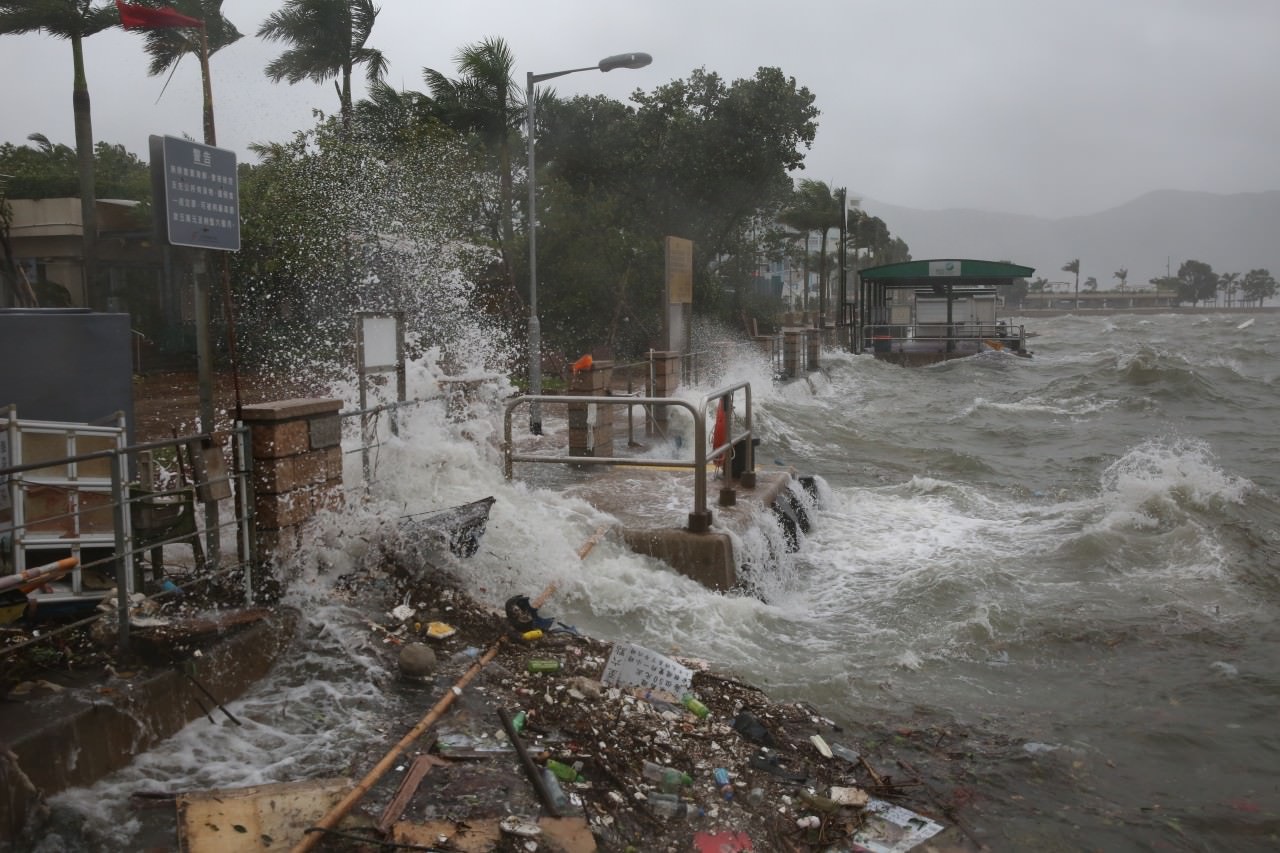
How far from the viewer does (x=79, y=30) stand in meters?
20.8

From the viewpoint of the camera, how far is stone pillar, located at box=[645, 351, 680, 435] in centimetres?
1527

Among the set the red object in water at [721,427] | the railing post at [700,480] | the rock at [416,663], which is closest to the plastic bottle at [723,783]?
the rock at [416,663]

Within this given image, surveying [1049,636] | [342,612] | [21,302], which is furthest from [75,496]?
[21,302]

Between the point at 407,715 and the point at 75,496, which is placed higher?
the point at 75,496

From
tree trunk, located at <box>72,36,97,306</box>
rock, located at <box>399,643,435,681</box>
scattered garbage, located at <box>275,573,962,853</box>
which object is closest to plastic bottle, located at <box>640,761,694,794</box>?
scattered garbage, located at <box>275,573,962,853</box>

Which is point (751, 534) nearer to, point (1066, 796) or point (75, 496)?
point (1066, 796)

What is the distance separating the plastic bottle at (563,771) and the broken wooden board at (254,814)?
85 cm

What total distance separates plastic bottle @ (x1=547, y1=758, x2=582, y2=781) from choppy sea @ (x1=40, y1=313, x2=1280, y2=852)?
0.75 metres

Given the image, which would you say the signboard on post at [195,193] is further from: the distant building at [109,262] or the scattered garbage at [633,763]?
the distant building at [109,262]

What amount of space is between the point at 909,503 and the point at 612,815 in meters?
9.13

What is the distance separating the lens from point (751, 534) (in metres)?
8.71

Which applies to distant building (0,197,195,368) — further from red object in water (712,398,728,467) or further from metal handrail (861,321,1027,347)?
metal handrail (861,321,1027,347)

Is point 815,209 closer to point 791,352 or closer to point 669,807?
point 791,352

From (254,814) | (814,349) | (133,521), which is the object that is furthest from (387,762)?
(814,349)
